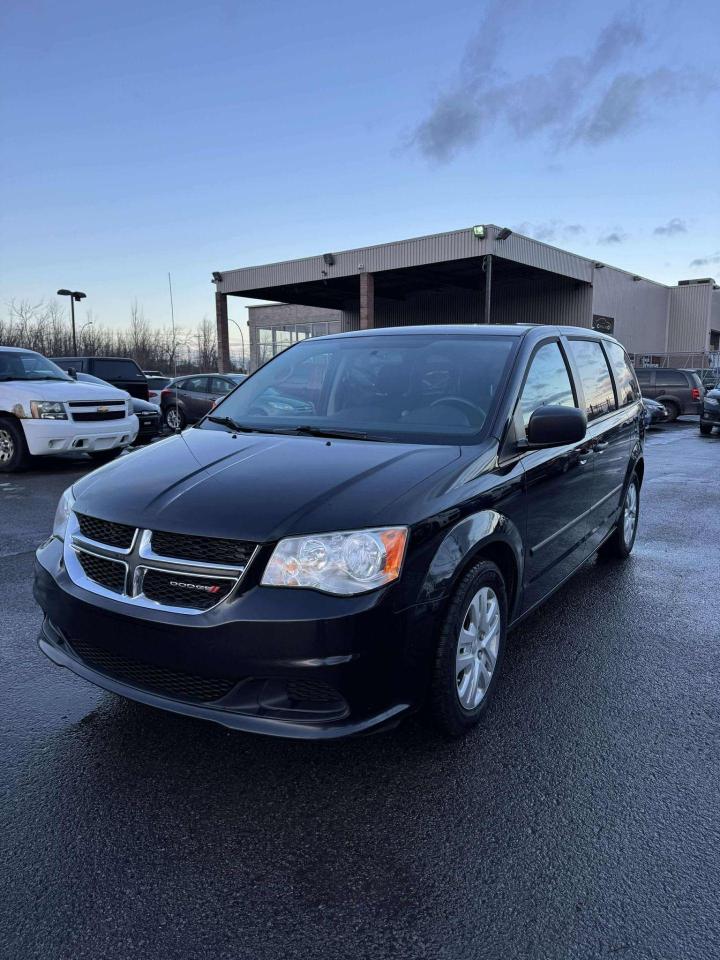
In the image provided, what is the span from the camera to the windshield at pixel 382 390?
11.1ft

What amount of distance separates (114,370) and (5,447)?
251 inches

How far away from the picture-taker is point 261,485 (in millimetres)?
2703

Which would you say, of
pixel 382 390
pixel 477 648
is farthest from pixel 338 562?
pixel 382 390

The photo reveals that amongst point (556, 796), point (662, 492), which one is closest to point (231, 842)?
point (556, 796)

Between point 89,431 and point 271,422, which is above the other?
point 271,422

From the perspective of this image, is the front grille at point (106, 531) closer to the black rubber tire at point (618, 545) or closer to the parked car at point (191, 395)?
the black rubber tire at point (618, 545)

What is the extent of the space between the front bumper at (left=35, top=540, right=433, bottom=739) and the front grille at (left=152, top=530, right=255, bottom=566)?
0.13m

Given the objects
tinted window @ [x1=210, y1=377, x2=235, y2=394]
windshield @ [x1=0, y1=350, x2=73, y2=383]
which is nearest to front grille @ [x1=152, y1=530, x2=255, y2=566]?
windshield @ [x1=0, y1=350, x2=73, y2=383]

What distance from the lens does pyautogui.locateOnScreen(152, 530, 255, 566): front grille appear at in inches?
94.1

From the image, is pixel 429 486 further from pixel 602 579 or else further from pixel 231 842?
pixel 602 579

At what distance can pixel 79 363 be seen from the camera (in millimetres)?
16094

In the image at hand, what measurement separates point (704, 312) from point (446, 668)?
4400 cm

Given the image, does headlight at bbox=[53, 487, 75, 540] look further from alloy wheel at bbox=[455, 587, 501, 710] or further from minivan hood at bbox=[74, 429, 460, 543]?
alloy wheel at bbox=[455, 587, 501, 710]

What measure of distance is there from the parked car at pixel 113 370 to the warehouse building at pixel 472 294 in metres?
9.08
